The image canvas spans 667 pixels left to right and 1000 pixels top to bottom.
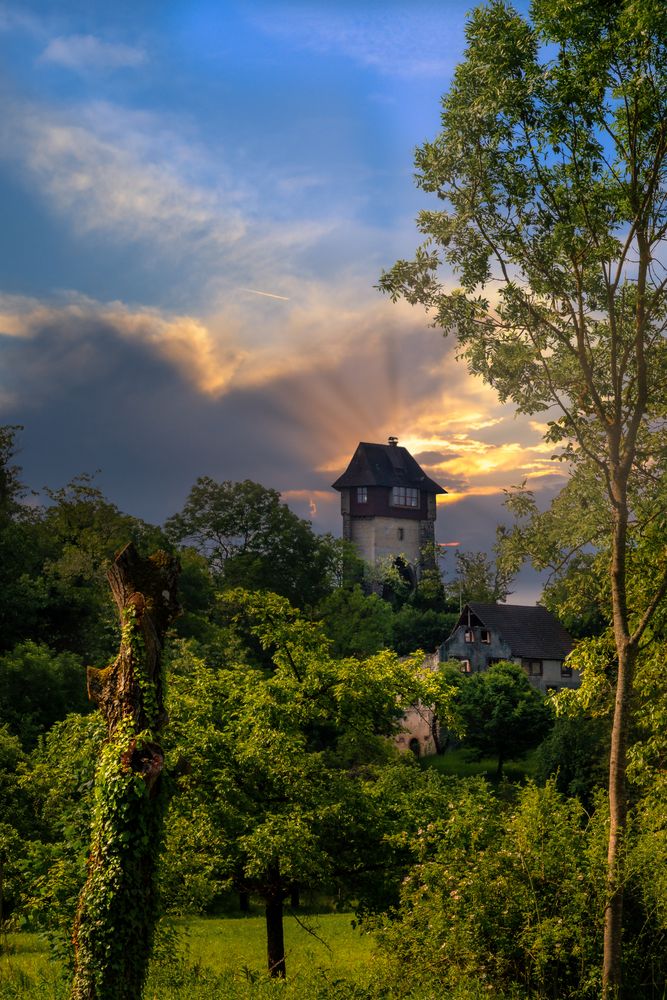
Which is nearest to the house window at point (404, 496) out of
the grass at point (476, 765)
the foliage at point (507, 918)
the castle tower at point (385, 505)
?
the castle tower at point (385, 505)

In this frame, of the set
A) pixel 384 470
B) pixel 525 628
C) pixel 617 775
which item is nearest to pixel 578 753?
pixel 617 775

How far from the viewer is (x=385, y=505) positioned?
11012 centimetres

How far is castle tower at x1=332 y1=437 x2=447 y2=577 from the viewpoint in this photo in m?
109

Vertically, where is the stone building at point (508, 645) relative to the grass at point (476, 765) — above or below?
above

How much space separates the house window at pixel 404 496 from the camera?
4377 inches

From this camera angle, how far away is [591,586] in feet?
66.8

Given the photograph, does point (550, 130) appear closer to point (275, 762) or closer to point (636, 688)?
point (636, 688)

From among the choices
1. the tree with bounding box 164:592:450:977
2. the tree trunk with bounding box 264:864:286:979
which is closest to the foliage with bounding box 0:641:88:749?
the tree trunk with bounding box 264:864:286:979

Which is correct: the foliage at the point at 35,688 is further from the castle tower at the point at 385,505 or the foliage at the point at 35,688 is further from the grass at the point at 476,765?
the castle tower at the point at 385,505

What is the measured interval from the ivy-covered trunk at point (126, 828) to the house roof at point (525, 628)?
216 ft

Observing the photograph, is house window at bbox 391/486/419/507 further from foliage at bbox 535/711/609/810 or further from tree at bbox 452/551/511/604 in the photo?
foliage at bbox 535/711/609/810

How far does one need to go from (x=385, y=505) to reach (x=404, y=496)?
2.92m

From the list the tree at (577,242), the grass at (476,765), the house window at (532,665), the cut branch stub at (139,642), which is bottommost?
the grass at (476,765)

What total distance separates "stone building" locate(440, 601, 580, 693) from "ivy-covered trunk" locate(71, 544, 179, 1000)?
64138 millimetres
